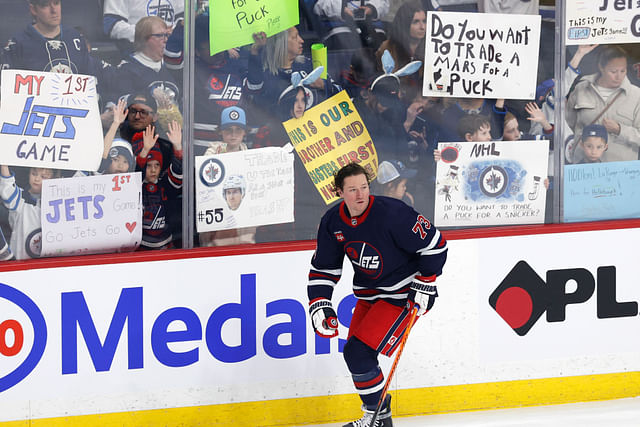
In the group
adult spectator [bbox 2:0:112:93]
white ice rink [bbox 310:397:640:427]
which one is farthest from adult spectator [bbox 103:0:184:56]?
white ice rink [bbox 310:397:640:427]

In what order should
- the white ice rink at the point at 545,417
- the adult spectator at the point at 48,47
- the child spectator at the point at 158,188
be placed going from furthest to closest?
the white ice rink at the point at 545,417
the child spectator at the point at 158,188
the adult spectator at the point at 48,47

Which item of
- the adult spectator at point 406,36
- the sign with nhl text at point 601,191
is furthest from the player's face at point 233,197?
the sign with nhl text at point 601,191

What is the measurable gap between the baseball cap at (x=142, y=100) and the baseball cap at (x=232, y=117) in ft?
1.02

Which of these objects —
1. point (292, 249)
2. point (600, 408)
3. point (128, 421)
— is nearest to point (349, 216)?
point (292, 249)

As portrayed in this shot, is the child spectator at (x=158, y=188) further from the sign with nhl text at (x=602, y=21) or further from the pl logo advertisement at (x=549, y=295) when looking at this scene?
the sign with nhl text at (x=602, y=21)

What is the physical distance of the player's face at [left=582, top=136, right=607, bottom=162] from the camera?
3975 millimetres

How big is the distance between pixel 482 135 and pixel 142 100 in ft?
5.45

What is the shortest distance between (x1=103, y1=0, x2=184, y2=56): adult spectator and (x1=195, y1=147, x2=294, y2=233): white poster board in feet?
2.02

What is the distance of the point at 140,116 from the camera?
346cm

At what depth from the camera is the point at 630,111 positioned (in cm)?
398

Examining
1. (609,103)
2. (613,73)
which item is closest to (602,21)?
(613,73)

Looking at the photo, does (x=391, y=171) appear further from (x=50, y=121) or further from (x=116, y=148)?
(x=50, y=121)

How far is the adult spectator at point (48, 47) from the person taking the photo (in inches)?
128

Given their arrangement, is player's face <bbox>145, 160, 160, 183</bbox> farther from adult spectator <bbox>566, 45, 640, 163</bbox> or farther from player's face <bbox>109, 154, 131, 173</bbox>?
adult spectator <bbox>566, 45, 640, 163</bbox>
